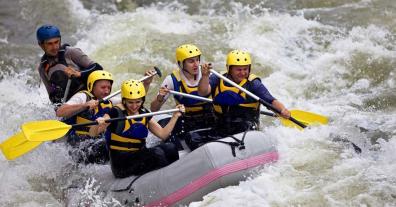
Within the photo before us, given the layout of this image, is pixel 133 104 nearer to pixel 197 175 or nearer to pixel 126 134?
pixel 126 134

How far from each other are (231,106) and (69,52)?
2213 mm

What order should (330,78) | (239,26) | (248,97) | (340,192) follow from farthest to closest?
(239,26)
(330,78)
(248,97)
(340,192)

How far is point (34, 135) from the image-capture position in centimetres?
712

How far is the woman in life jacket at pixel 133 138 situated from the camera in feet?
22.2

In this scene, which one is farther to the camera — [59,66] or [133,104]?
[59,66]

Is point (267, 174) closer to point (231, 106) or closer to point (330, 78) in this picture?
point (231, 106)

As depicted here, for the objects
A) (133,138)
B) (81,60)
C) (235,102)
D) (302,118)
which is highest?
(81,60)

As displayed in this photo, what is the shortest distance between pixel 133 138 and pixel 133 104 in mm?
351

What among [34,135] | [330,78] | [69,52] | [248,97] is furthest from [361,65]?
[34,135]

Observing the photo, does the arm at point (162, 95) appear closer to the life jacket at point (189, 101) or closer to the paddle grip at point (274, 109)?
the life jacket at point (189, 101)

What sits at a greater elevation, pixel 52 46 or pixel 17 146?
pixel 52 46

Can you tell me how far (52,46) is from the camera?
26.3 feet

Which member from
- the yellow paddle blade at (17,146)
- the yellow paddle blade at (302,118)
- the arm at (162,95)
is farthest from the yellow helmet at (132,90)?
the yellow paddle blade at (302,118)

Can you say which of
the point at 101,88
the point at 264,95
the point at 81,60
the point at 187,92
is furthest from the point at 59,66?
the point at 264,95
